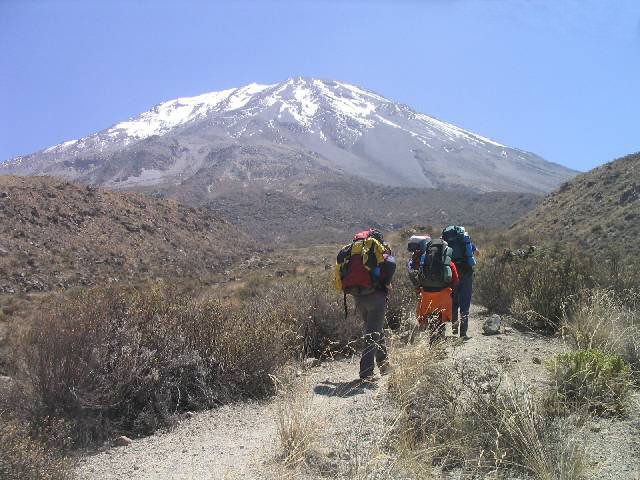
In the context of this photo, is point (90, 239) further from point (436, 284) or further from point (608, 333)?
point (608, 333)

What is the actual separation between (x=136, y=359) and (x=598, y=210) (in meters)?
26.8

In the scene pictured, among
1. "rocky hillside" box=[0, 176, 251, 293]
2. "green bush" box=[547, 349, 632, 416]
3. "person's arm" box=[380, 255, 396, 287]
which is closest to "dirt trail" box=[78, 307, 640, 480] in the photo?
"green bush" box=[547, 349, 632, 416]

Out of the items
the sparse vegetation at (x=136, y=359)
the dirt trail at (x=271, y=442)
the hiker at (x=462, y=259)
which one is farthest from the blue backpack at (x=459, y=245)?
the sparse vegetation at (x=136, y=359)

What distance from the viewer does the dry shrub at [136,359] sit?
417 centimetres

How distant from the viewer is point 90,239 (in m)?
28.9

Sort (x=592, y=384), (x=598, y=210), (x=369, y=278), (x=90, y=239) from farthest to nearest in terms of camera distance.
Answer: (x=90, y=239)
(x=598, y=210)
(x=369, y=278)
(x=592, y=384)

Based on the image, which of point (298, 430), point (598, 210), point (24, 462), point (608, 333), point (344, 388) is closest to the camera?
point (24, 462)

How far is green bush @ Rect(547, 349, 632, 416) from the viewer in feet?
11.6

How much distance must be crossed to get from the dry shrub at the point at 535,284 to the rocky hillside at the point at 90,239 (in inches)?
656

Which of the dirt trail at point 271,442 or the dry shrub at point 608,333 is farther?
the dry shrub at point 608,333

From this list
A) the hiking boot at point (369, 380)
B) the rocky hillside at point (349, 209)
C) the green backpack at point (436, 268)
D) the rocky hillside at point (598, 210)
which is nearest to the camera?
the hiking boot at point (369, 380)

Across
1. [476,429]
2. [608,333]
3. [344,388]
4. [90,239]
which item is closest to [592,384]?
[476,429]

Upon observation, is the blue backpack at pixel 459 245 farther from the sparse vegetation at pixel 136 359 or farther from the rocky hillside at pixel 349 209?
the rocky hillside at pixel 349 209

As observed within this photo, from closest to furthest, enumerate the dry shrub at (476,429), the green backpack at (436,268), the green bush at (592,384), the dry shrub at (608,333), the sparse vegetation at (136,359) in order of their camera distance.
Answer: the dry shrub at (476,429) < the green bush at (592,384) < the sparse vegetation at (136,359) < the dry shrub at (608,333) < the green backpack at (436,268)
